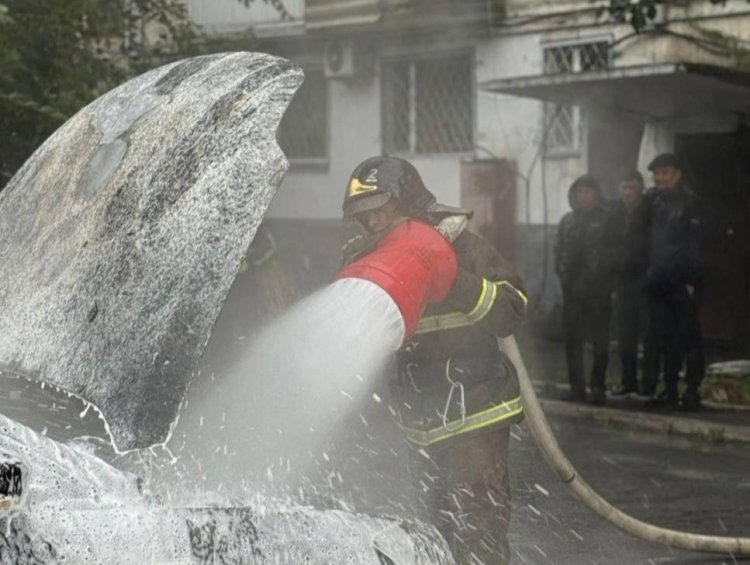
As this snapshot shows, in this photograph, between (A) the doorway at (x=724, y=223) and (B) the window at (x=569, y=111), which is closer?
(A) the doorway at (x=724, y=223)

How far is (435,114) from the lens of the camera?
736 inches

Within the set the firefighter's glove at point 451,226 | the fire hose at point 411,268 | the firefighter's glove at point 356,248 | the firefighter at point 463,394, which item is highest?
the fire hose at point 411,268

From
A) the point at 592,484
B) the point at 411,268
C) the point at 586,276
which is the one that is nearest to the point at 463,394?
the point at 411,268

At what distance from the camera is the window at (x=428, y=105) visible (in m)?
18.3

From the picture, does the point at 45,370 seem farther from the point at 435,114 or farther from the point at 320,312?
the point at 435,114

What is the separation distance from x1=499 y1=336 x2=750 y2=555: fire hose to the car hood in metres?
2.11

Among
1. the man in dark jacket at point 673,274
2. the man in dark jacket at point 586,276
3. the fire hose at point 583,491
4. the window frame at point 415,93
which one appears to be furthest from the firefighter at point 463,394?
the window frame at point 415,93

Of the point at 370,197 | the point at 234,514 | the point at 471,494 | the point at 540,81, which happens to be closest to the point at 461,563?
the point at 471,494

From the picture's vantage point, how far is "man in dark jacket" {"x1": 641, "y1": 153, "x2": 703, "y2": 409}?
1148 centimetres

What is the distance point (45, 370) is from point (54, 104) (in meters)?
7.67

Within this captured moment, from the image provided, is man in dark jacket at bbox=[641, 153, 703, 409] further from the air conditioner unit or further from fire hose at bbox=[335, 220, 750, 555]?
the air conditioner unit

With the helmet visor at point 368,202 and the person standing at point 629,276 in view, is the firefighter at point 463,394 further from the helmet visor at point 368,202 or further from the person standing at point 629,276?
the person standing at point 629,276

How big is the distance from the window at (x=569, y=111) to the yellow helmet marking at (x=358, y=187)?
12.2 metres

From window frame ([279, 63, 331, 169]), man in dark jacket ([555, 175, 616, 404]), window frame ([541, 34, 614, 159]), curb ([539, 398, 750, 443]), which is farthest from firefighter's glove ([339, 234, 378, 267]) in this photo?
window frame ([279, 63, 331, 169])
